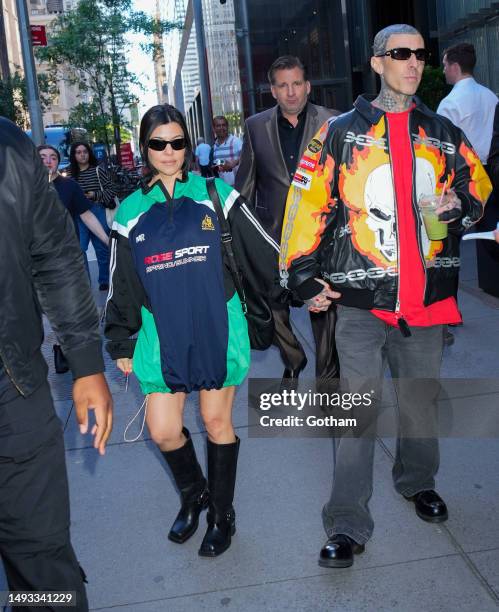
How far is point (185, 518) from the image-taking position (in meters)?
4.12

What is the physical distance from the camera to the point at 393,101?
11.8 ft

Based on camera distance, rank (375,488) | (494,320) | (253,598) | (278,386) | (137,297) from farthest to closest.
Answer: (494,320), (278,386), (375,488), (137,297), (253,598)

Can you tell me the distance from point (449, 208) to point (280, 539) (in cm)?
170

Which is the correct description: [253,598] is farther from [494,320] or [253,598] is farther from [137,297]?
[494,320]

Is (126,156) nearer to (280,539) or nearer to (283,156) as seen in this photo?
(283,156)

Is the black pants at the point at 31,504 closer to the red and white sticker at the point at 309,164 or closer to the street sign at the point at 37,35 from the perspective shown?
the red and white sticker at the point at 309,164

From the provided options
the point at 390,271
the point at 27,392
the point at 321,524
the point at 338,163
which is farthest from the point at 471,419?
the point at 27,392

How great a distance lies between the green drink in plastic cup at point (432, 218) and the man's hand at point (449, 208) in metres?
0.03

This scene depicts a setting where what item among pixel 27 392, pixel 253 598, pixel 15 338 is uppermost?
pixel 15 338

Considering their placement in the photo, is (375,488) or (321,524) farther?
(375,488)

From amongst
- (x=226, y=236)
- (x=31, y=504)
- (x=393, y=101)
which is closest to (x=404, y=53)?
(x=393, y=101)

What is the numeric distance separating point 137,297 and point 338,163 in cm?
106

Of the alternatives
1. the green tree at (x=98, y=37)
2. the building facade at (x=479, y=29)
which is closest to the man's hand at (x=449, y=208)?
the building facade at (x=479, y=29)

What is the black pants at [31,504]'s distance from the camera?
2.45 metres
